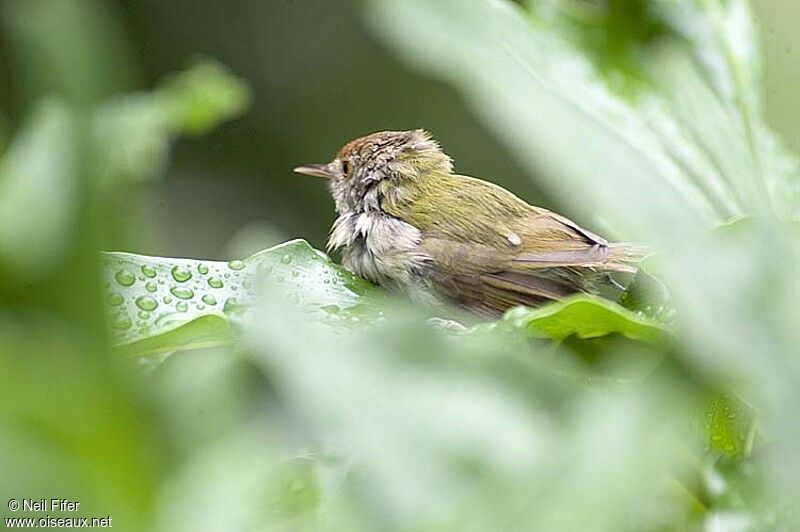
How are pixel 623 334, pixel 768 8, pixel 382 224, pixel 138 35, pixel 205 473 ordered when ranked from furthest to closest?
pixel 138 35
pixel 768 8
pixel 382 224
pixel 623 334
pixel 205 473

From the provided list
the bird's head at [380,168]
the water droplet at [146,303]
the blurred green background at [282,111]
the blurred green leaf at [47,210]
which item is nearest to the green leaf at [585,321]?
the water droplet at [146,303]

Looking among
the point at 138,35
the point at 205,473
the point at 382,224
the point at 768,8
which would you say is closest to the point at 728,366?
the point at 205,473

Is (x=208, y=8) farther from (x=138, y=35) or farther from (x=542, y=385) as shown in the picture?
(x=542, y=385)

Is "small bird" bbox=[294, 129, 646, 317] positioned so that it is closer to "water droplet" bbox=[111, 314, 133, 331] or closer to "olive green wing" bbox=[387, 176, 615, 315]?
"olive green wing" bbox=[387, 176, 615, 315]

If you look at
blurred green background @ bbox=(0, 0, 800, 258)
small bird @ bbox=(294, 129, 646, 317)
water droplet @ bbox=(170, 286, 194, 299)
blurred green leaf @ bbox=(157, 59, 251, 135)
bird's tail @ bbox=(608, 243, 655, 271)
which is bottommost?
blurred green background @ bbox=(0, 0, 800, 258)

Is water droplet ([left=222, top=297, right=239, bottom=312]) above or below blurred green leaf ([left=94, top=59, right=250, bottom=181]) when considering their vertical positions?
below

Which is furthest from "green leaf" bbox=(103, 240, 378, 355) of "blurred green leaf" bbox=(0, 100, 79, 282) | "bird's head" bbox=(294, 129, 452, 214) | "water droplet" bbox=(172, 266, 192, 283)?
"bird's head" bbox=(294, 129, 452, 214)

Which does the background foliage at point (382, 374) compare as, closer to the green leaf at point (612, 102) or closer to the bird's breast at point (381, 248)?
the green leaf at point (612, 102)
